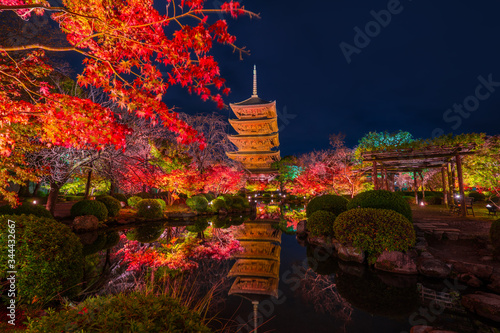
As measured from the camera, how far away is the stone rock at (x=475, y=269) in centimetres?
499

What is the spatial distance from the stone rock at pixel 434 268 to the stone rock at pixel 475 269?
0.80 feet

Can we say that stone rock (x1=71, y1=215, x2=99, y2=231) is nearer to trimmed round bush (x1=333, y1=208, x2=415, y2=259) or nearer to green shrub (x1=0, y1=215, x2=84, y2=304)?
green shrub (x1=0, y1=215, x2=84, y2=304)

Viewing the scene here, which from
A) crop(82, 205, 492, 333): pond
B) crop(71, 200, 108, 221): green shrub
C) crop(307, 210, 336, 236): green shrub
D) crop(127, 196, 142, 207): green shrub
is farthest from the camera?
crop(127, 196, 142, 207): green shrub

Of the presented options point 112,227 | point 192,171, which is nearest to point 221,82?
point 112,227

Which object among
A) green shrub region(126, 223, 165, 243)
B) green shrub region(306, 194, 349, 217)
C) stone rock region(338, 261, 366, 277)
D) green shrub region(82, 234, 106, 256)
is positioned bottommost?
stone rock region(338, 261, 366, 277)

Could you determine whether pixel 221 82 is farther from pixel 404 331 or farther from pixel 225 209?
pixel 225 209

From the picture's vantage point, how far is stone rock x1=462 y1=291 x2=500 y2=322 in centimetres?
371

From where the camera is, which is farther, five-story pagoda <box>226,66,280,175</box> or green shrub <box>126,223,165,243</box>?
five-story pagoda <box>226,66,280,175</box>

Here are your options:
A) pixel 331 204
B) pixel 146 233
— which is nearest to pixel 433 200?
pixel 331 204

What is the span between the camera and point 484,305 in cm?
382

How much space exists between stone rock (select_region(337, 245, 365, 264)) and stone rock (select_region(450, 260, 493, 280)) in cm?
204

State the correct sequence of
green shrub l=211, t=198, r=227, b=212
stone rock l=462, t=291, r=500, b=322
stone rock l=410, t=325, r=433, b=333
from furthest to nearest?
green shrub l=211, t=198, r=227, b=212 → stone rock l=462, t=291, r=500, b=322 → stone rock l=410, t=325, r=433, b=333

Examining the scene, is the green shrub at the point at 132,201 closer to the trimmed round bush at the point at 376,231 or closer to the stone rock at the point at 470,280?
the trimmed round bush at the point at 376,231

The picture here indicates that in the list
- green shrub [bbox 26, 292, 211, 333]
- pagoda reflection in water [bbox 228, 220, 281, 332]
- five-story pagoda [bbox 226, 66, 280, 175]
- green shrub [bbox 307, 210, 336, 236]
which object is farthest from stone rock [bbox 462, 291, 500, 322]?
five-story pagoda [bbox 226, 66, 280, 175]
